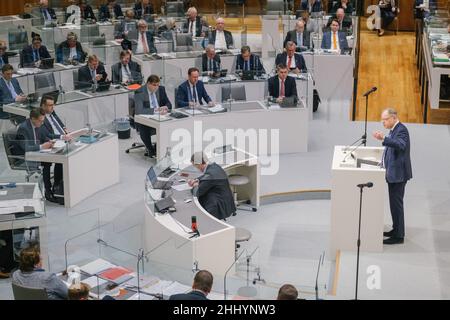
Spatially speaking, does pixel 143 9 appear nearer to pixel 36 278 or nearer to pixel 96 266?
pixel 96 266

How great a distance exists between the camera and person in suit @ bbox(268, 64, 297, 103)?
40.7ft

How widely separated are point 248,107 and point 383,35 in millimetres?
10620

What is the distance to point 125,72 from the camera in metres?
13.4

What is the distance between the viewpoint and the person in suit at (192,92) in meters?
11.8

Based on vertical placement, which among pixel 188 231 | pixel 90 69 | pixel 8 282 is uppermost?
pixel 90 69

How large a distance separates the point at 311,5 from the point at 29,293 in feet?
47.0

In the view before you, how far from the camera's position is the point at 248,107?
39.1 feet

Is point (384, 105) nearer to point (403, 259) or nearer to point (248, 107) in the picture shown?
point (248, 107)

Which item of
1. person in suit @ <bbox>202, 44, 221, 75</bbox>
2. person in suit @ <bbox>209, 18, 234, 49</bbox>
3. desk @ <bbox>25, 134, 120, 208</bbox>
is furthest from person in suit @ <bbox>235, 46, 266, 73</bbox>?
desk @ <bbox>25, 134, 120, 208</bbox>

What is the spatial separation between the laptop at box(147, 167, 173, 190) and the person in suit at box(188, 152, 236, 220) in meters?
0.24

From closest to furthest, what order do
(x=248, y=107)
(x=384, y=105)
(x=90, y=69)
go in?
(x=248, y=107) < (x=90, y=69) < (x=384, y=105)
